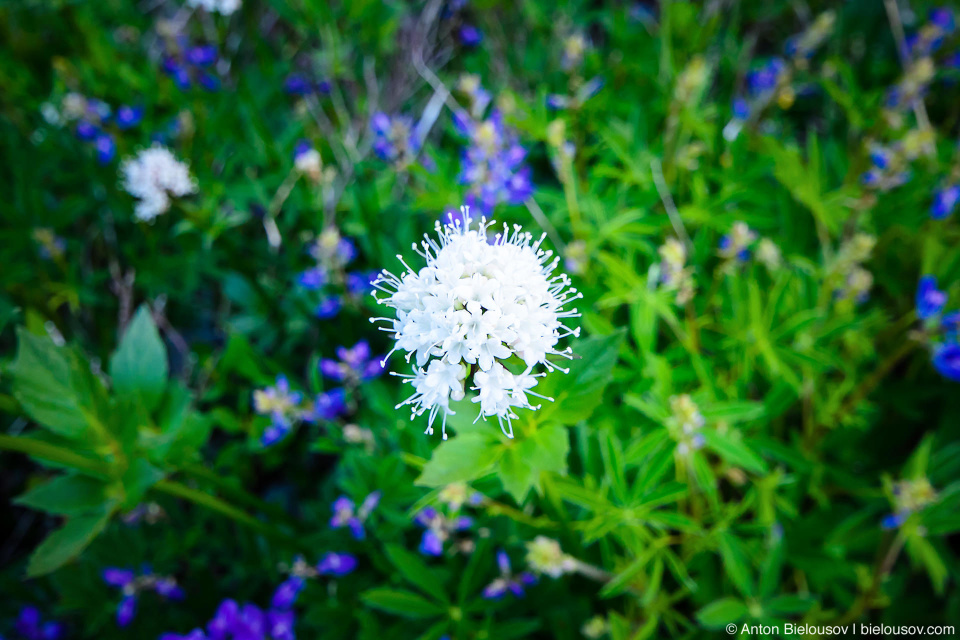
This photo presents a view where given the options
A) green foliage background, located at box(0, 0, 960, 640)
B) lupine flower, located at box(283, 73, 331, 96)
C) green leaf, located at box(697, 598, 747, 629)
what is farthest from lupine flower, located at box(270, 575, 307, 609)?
lupine flower, located at box(283, 73, 331, 96)

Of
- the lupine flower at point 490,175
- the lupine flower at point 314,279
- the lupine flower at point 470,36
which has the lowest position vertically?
the lupine flower at point 314,279

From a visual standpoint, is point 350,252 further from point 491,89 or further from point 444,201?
point 491,89

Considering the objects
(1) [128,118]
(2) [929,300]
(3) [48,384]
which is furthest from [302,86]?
(2) [929,300]

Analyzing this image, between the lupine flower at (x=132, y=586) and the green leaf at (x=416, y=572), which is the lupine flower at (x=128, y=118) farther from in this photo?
the green leaf at (x=416, y=572)

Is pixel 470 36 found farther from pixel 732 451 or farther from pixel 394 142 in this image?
pixel 732 451

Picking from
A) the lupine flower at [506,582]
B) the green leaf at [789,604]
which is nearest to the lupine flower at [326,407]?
the lupine flower at [506,582]

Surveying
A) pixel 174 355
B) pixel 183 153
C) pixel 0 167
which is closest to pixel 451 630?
pixel 174 355
